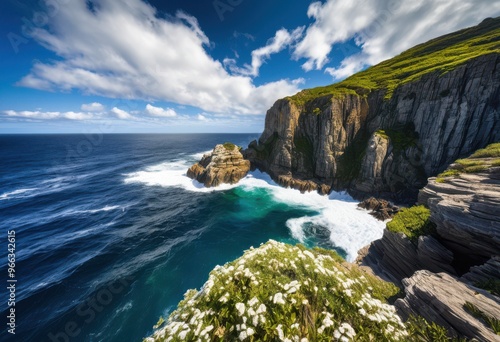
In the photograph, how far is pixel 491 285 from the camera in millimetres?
7633

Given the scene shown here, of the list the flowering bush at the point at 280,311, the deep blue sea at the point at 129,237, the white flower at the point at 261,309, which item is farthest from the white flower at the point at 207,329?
the deep blue sea at the point at 129,237

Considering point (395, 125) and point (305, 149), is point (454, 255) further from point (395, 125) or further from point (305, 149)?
point (305, 149)

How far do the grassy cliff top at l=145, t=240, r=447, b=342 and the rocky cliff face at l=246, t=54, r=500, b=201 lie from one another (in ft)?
122

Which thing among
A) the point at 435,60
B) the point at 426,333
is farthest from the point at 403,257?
the point at 435,60

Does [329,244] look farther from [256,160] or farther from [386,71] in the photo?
[386,71]

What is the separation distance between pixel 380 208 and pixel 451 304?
1138 inches

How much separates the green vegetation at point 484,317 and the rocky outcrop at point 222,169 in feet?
142

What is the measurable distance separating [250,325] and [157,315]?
1567 centimetres

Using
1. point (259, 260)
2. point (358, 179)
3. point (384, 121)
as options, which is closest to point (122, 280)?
point (259, 260)

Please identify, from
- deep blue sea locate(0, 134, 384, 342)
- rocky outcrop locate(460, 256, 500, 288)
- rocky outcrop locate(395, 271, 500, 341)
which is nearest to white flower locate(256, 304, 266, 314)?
rocky outcrop locate(395, 271, 500, 341)

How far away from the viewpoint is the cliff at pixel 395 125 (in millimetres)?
28797

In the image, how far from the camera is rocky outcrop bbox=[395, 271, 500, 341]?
18.7 ft

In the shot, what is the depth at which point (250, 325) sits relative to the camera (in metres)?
4.73

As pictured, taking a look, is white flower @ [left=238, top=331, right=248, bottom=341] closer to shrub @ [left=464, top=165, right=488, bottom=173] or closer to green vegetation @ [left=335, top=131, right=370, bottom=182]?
shrub @ [left=464, top=165, right=488, bottom=173]
